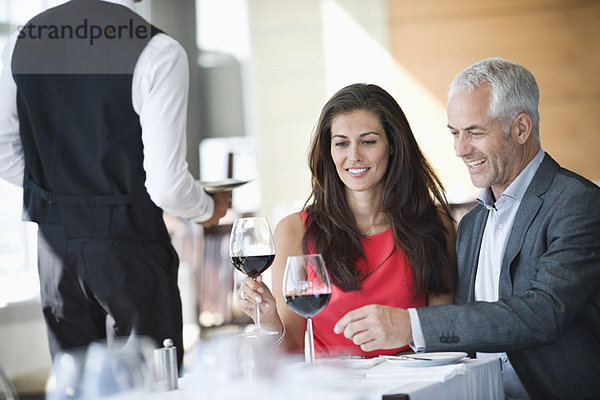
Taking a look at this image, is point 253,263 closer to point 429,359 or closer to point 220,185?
point 429,359

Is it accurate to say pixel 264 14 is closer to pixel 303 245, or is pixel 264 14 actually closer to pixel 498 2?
pixel 498 2

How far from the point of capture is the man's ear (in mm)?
1999

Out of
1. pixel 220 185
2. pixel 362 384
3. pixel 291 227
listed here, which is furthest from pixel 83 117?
pixel 362 384

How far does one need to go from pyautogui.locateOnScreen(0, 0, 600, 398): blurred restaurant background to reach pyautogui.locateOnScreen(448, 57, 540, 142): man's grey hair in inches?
139

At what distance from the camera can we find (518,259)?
6.07 ft

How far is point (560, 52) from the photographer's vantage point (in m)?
6.23

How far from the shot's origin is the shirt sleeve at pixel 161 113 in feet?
7.54

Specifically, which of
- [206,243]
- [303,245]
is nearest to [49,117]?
[303,245]

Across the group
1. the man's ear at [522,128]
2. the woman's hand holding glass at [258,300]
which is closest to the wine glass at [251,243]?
the woman's hand holding glass at [258,300]

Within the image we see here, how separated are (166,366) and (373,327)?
1.38 ft

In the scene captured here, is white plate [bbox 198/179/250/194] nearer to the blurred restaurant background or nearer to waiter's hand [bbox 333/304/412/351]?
waiter's hand [bbox 333/304/412/351]

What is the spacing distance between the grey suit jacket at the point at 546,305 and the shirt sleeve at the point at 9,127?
1.55 m

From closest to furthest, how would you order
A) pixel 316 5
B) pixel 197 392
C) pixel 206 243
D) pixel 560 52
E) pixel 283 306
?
1. pixel 197 392
2. pixel 283 306
3. pixel 206 243
4. pixel 560 52
5. pixel 316 5

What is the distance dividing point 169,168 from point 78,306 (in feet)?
1.66
